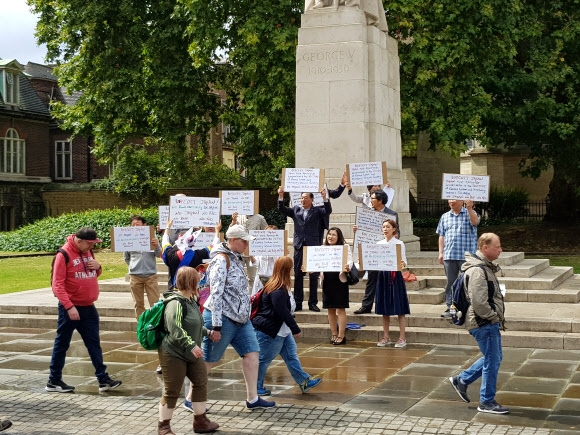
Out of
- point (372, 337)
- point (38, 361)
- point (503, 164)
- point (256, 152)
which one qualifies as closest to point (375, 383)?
point (372, 337)

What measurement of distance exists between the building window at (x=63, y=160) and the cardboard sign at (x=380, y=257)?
41058 mm

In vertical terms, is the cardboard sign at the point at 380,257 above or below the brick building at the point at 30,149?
below

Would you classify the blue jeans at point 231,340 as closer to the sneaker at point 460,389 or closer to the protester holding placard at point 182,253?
the protester holding placard at point 182,253

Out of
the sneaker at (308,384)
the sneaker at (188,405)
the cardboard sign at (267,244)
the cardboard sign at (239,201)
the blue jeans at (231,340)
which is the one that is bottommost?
the sneaker at (188,405)

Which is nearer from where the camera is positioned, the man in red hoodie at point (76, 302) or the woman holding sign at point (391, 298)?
the man in red hoodie at point (76, 302)

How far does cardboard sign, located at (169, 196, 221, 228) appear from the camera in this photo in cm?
1161

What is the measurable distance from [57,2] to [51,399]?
2281 centimetres

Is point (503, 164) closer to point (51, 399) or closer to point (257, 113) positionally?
point (257, 113)

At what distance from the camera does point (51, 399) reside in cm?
941

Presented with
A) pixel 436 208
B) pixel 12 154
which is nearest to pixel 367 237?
pixel 436 208

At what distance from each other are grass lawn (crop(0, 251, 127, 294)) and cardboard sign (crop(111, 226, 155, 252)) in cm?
885

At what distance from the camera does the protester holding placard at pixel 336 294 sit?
12.1 metres

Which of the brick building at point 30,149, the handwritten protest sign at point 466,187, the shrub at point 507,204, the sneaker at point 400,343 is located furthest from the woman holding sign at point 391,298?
the brick building at point 30,149

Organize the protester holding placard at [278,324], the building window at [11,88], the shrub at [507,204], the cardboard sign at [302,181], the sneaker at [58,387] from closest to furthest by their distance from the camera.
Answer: the protester holding placard at [278,324], the sneaker at [58,387], the cardboard sign at [302,181], the shrub at [507,204], the building window at [11,88]
